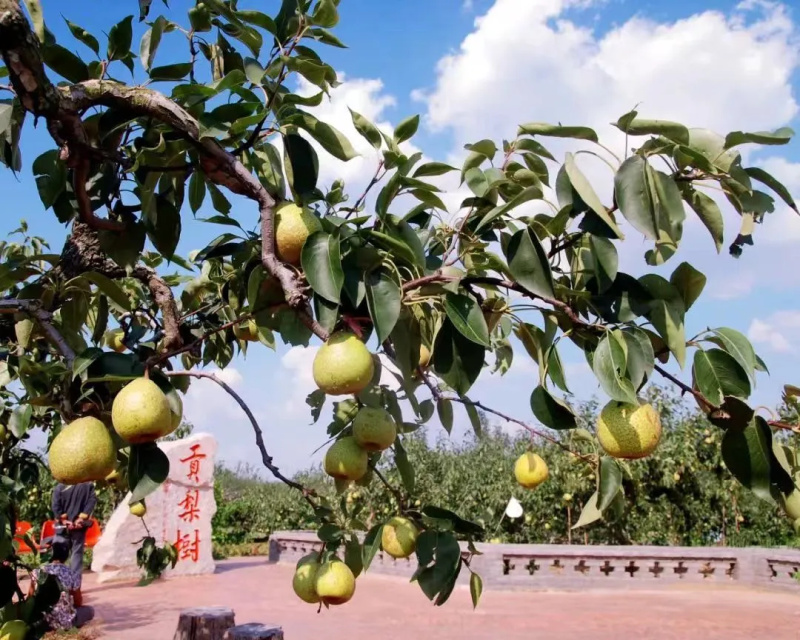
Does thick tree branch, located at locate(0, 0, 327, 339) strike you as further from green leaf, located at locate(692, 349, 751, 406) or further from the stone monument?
the stone monument

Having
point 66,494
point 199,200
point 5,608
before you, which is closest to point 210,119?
point 199,200

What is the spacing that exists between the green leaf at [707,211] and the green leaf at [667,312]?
0.12 m

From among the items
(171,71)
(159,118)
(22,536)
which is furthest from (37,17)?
(22,536)

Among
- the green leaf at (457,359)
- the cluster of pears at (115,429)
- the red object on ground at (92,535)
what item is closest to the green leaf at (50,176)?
the cluster of pears at (115,429)

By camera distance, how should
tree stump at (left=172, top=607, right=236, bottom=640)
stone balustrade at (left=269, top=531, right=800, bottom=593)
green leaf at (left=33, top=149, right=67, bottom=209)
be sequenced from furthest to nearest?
stone balustrade at (left=269, top=531, right=800, bottom=593), tree stump at (left=172, top=607, right=236, bottom=640), green leaf at (left=33, top=149, right=67, bottom=209)

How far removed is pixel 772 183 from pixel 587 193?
0.26 m

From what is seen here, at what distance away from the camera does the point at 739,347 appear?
1.03 m

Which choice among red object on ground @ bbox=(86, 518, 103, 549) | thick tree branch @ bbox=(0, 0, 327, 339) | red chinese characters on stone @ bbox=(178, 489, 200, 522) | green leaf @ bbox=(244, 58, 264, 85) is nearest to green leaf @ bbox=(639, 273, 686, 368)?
thick tree branch @ bbox=(0, 0, 327, 339)

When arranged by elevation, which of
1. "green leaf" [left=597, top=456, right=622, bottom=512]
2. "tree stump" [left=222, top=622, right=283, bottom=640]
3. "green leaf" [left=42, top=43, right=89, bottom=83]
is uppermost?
"green leaf" [left=42, top=43, right=89, bottom=83]

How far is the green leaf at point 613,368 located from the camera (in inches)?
39.5

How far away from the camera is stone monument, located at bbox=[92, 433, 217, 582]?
9414 mm

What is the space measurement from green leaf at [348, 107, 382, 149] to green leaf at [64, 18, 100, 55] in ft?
1.79

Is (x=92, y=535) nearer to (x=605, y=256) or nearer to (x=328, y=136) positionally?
(x=328, y=136)

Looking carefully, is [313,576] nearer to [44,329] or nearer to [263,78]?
[44,329]
